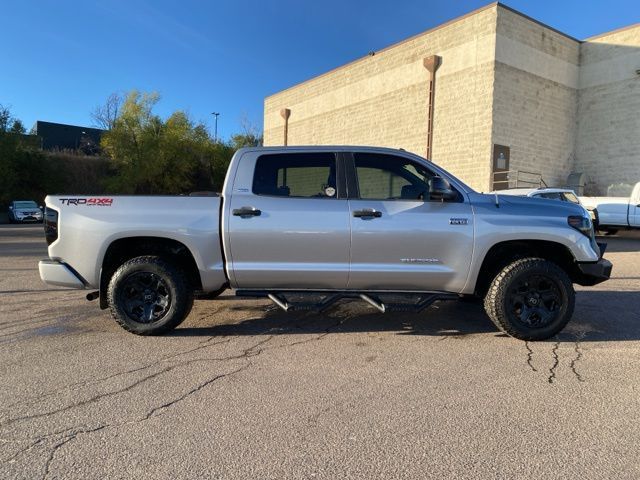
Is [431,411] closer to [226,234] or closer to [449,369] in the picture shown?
[449,369]

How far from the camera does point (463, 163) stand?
26.3 meters

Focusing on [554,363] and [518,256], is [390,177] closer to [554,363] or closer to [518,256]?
[518,256]

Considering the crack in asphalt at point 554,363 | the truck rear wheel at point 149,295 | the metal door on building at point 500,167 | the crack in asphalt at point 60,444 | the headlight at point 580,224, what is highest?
the metal door on building at point 500,167

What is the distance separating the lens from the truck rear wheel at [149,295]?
16.5 feet

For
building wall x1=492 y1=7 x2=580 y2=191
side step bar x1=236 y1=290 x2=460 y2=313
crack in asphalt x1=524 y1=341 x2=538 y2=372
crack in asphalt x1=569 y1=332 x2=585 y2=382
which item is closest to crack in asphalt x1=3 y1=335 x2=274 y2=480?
side step bar x1=236 y1=290 x2=460 y2=313

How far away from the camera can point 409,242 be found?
4.93 meters

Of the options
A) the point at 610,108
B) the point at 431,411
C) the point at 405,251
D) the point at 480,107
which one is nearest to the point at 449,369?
the point at 431,411

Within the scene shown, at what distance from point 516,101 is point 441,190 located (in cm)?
2358

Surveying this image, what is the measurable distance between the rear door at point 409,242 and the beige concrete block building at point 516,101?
21.1m

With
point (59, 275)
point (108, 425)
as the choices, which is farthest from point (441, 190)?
point (59, 275)

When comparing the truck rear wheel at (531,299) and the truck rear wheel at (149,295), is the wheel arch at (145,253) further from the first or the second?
the truck rear wheel at (531,299)

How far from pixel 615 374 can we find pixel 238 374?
3.23 metres

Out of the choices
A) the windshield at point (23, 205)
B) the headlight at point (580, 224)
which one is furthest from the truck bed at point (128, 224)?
the windshield at point (23, 205)

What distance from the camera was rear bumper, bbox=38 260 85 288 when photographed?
504 cm
